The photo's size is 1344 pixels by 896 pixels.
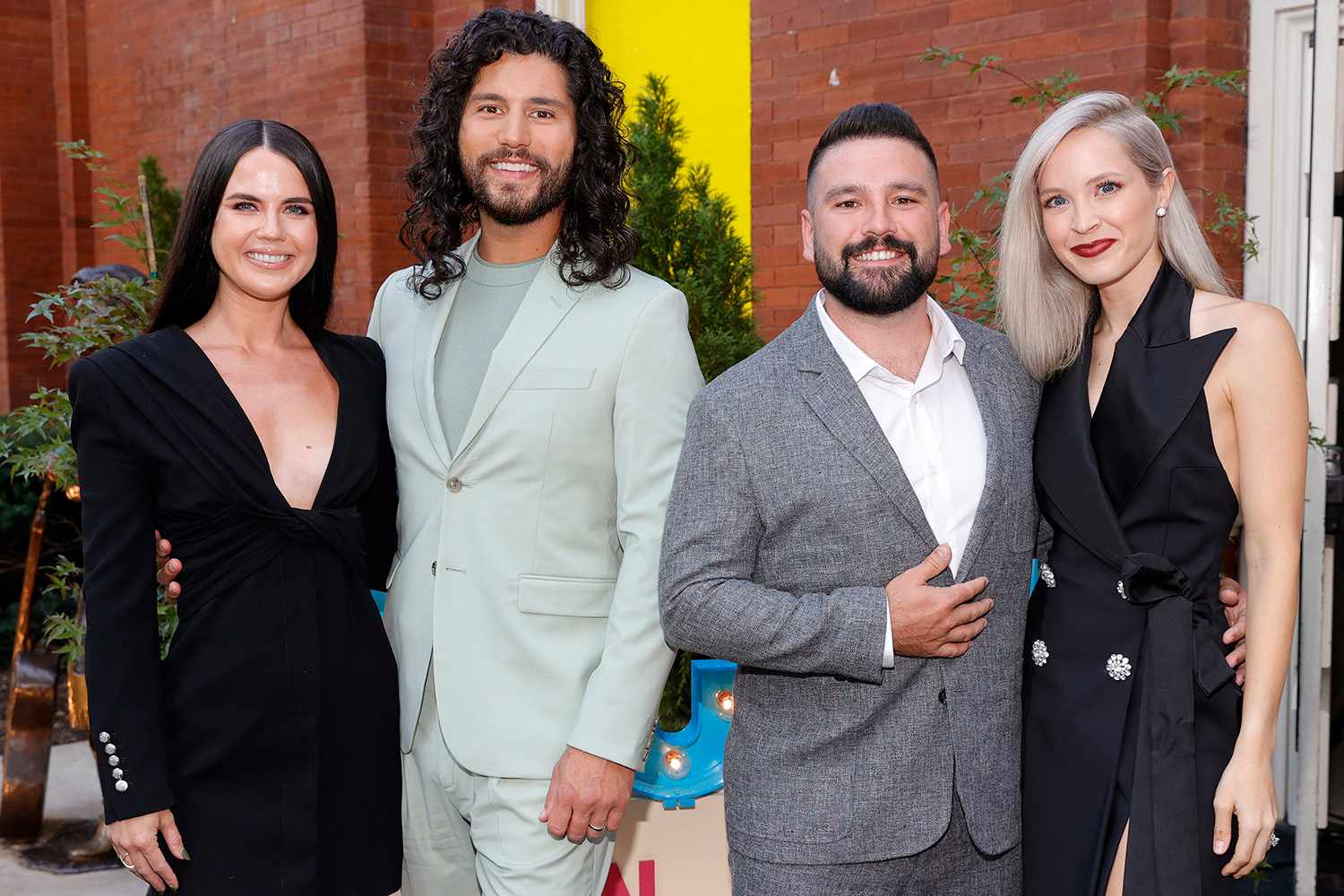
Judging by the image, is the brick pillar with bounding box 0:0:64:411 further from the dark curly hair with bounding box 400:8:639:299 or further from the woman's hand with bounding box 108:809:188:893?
the woman's hand with bounding box 108:809:188:893

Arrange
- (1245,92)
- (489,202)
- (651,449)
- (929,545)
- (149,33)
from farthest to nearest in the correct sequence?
(149,33)
(1245,92)
(489,202)
(651,449)
(929,545)

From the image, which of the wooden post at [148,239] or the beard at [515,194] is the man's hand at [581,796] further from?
the wooden post at [148,239]

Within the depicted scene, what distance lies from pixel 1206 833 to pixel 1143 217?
111 centimetres

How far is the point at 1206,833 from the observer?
227 cm

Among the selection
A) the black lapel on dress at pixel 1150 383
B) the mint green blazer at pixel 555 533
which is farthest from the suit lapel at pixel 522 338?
the black lapel on dress at pixel 1150 383

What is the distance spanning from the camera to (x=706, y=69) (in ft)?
20.8

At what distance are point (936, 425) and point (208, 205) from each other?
145 centimetres

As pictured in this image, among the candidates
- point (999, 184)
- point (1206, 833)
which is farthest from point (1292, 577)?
point (999, 184)

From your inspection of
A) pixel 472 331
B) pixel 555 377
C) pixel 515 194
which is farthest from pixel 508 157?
pixel 555 377

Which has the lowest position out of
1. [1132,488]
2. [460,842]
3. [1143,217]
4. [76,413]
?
[460,842]

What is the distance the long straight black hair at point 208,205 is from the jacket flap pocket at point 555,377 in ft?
1.78

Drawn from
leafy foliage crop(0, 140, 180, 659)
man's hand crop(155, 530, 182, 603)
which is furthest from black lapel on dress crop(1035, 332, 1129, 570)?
leafy foliage crop(0, 140, 180, 659)

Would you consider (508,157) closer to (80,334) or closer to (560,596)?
(560,596)

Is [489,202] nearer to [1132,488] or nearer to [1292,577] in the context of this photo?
A: [1132,488]
